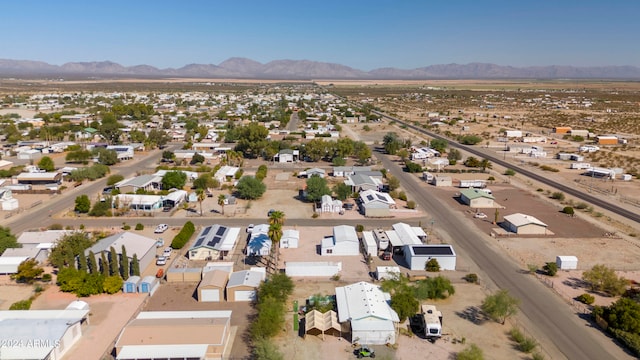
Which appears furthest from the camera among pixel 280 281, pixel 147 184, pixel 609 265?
pixel 147 184

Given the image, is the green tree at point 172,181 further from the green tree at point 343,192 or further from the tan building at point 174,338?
the tan building at point 174,338

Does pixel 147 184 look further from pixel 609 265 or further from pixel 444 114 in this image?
pixel 444 114

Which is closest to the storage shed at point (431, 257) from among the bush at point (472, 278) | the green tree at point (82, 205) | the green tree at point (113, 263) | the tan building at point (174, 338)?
the bush at point (472, 278)

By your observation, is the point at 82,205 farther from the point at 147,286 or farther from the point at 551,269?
the point at 551,269

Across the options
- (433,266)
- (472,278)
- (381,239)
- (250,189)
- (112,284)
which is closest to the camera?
(112,284)

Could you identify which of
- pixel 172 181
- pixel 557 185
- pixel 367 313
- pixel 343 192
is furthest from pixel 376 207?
pixel 557 185

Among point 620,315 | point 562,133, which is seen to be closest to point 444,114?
point 562,133

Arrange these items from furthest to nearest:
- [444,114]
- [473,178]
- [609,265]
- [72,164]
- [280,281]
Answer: [444,114] → [72,164] → [473,178] → [609,265] → [280,281]

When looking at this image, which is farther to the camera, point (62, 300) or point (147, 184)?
point (147, 184)
